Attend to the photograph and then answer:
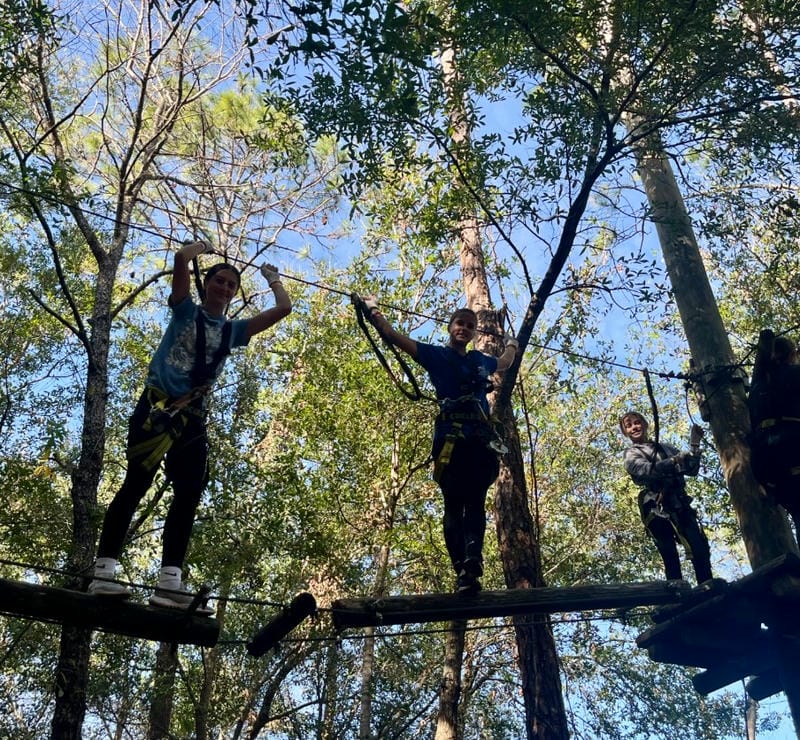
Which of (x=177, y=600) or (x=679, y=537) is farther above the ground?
(x=679, y=537)

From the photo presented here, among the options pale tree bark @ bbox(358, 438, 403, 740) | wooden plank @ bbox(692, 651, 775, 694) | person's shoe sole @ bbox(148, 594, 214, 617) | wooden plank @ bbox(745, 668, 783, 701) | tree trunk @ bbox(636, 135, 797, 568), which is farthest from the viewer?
pale tree bark @ bbox(358, 438, 403, 740)

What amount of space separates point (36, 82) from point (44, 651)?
8.92 m

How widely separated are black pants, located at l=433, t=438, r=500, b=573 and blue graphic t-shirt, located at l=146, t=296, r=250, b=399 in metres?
1.85

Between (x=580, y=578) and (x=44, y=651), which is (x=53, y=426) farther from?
(x=580, y=578)

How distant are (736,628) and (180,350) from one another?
5619 millimetres

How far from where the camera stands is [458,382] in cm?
592

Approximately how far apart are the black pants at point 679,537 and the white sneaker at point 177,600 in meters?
4.57

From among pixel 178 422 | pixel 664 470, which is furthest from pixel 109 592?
pixel 664 470

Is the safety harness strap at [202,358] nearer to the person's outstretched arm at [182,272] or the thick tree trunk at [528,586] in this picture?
the person's outstretched arm at [182,272]

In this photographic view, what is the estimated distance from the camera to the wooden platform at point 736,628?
6.42 metres

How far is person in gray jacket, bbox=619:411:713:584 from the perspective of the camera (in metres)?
7.36

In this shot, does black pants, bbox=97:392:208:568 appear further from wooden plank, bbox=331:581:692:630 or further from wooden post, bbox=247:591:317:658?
wooden plank, bbox=331:581:692:630

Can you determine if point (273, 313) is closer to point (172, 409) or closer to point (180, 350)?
point (180, 350)

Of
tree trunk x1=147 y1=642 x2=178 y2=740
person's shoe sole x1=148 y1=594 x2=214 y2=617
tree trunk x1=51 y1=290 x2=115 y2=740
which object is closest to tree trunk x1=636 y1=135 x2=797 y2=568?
person's shoe sole x1=148 y1=594 x2=214 y2=617
